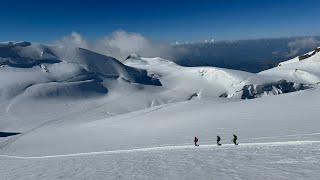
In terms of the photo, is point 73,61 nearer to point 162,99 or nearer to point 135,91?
point 135,91

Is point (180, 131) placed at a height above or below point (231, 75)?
below

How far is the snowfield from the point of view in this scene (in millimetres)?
20641

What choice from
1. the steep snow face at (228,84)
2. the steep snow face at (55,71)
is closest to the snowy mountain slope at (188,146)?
the steep snow face at (55,71)

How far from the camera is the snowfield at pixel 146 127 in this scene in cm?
2064

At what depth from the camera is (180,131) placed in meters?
A: 43.2

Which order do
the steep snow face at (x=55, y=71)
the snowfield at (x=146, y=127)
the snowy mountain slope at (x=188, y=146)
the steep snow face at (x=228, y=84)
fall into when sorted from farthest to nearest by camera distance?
the steep snow face at (x=228, y=84) → the steep snow face at (x=55, y=71) → the snowfield at (x=146, y=127) → the snowy mountain slope at (x=188, y=146)

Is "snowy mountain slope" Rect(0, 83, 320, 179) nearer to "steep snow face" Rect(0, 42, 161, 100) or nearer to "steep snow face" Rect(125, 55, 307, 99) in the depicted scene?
"steep snow face" Rect(0, 42, 161, 100)

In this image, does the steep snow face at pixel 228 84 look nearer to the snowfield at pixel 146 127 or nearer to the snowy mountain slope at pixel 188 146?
the snowfield at pixel 146 127

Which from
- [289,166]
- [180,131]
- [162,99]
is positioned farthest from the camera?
[162,99]

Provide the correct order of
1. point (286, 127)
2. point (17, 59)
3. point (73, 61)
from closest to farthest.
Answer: point (286, 127)
point (17, 59)
point (73, 61)

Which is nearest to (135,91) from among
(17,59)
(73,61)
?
(73,61)

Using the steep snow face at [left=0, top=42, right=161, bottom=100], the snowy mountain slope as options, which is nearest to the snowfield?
the snowy mountain slope

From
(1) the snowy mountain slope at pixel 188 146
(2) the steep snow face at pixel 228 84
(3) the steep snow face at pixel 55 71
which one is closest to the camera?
(1) the snowy mountain slope at pixel 188 146

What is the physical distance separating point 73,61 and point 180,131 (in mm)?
132216
